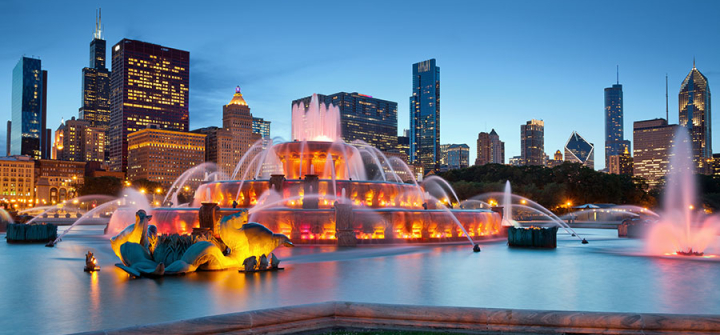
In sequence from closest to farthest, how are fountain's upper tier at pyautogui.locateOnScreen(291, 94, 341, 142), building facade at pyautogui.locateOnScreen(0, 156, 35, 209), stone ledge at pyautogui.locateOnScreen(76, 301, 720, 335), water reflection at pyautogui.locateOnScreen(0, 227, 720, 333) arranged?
stone ledge at pyautogui.locateOnScreen(76, 301, 720, 335) < water reflection at pyautogui.locateOnScreen(0, 227, 720, 333) < fountain's upper tier at pyautogui.locateOnScreen(291, 94, 341, 142) < building facade at pyautogui.locateOnScreen(0, 156, 35, 209)

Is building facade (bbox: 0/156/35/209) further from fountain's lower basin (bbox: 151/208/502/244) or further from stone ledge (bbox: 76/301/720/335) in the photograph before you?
stone ledge (bbox: 76/301/720/335)

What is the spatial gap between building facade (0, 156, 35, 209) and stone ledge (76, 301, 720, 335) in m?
201

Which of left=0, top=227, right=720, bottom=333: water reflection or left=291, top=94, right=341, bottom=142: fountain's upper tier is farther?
left=291, top=94, right=341, bottom=142: fountain's upper tier

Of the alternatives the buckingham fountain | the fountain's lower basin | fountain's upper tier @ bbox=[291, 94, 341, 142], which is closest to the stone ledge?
the buckingham fountain

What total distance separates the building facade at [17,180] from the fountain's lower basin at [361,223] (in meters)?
180

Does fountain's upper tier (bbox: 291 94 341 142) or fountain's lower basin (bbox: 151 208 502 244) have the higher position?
fountain's upper tier (bbox: 291 94 341 142)

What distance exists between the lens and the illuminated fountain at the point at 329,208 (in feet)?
88.5

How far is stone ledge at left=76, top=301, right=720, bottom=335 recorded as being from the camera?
8.62 meters

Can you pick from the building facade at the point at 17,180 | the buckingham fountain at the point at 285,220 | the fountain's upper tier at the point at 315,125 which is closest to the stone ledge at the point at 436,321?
the buckingham fountain at the point at 285,220

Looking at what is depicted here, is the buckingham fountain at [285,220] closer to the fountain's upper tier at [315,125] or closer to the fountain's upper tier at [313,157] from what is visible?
the fountain's upper tier at [313,157]

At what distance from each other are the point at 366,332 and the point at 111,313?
438cm

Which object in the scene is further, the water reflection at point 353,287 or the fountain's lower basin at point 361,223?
the fountain's lower basin at point 361,223

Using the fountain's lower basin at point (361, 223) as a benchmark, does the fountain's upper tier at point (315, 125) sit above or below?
above

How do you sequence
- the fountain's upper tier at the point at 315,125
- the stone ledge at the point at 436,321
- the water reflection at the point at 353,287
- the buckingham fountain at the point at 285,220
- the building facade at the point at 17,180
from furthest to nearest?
the building facade at the point at 17,180, the fountain's upper tier at the point at 315,125, the buckingham fountain at the point at 285,220, the water reflection at the point at 353,287, the stone ledge at the point at 436,321
